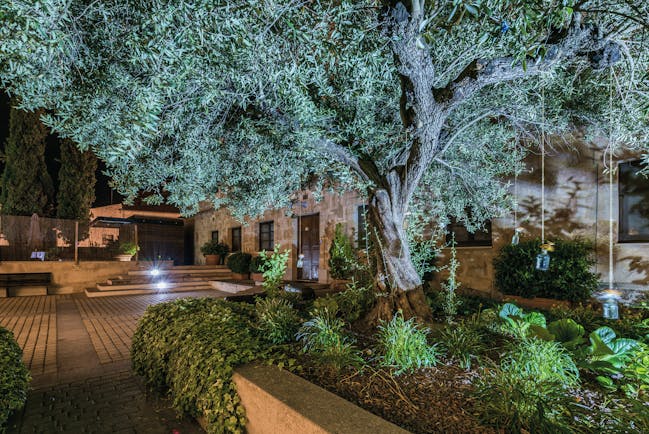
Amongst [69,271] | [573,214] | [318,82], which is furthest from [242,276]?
[318,82]

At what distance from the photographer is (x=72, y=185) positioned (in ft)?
51.9

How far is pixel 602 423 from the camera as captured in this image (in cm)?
228

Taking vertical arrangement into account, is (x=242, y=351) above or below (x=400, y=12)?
below

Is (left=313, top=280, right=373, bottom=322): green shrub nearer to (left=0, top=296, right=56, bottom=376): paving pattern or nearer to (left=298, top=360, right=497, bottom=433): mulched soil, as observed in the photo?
(left=298, top=360, right=497, bottom=433): mulched soil

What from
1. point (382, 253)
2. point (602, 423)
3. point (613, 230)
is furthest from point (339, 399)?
point (613, 230)

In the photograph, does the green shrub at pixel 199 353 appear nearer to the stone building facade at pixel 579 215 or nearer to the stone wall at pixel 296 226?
the stone building facade at pixel 579 215

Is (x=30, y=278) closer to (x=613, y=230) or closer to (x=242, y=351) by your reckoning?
(x=242, y=351)

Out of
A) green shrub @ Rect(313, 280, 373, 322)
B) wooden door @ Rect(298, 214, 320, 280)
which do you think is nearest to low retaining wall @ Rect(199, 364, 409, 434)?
green shrub @ Rect(313, 280, 373, 322)

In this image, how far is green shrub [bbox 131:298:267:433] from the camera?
2975 mm

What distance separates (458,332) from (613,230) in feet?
15.5

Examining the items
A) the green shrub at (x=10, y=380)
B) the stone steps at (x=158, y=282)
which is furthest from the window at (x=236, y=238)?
the green shrub at (x=10, y=380)

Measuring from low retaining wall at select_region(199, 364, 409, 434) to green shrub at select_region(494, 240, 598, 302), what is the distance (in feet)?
18.9

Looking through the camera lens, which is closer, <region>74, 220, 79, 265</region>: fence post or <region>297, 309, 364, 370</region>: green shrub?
<region>297, 309, 364, 370</region>: green shrub

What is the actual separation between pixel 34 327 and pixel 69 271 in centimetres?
689
